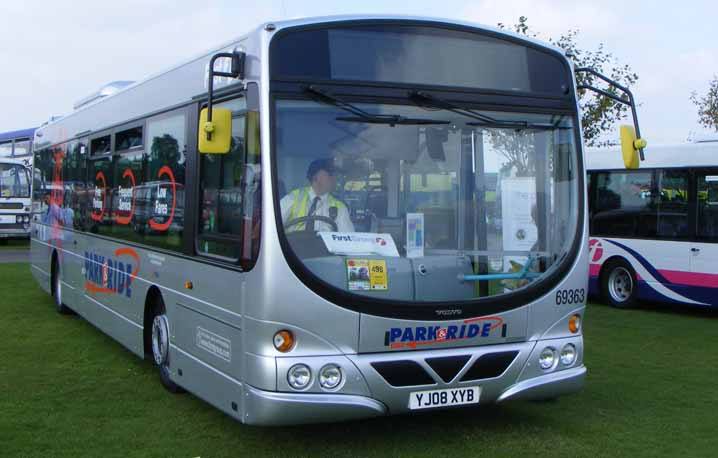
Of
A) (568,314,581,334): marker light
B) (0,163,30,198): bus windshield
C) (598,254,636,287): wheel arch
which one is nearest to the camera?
(568,314,581,334): marker light

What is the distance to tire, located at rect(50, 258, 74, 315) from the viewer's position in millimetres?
12705

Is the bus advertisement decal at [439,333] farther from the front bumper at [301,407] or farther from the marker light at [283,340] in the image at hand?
the marker light at [283,340]

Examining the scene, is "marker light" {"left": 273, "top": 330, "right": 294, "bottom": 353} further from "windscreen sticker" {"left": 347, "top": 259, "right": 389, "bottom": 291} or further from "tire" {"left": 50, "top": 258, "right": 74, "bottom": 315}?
"tire" {"left": 50, "top": 258, "right": 74, "bottom": 315}

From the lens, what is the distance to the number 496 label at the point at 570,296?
6600mm

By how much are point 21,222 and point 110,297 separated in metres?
21.0

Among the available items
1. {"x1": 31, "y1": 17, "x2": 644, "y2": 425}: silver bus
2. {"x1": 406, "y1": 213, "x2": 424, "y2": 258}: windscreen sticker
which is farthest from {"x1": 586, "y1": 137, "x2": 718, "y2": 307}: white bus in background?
{"x1": 406, "y1": 213, "x2": 424, "y2": 258}: windscreen sticker

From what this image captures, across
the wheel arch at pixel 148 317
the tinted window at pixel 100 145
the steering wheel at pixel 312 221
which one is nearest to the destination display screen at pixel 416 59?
→ the steering wheel at pixel 312 221

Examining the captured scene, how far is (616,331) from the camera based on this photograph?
1234 centimetres

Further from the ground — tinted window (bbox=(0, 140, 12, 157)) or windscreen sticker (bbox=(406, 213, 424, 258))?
tinted window (bbox=(0, 140, 12, 157))

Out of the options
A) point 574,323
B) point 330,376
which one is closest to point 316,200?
point 330,376

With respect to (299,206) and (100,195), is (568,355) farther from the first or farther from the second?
(100,195)

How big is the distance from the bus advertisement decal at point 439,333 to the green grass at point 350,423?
83 cm

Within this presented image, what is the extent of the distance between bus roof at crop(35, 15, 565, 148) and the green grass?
101 inches

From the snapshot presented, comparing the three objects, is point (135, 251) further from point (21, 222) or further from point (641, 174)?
point (21, 222)
